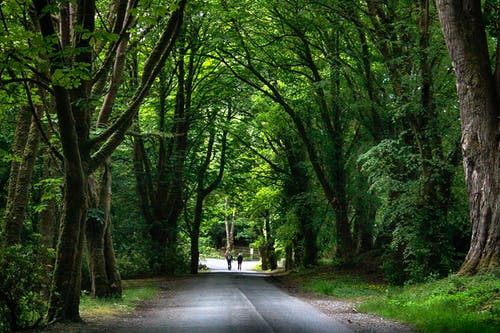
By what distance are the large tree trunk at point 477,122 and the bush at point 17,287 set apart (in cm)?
937

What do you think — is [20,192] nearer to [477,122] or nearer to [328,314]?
[328,314]

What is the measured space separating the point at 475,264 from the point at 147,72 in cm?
897

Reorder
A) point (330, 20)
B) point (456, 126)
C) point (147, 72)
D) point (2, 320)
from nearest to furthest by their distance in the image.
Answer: point (2, 320)
point (147, 72)
point (456, 126)
point (330, 20)

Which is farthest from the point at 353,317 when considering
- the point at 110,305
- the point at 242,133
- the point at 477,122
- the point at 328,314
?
the point at 242,133

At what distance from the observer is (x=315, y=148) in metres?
26.4

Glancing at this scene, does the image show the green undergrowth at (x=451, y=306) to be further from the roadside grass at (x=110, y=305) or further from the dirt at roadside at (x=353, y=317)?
the roadside grass at (x=110, y=305)

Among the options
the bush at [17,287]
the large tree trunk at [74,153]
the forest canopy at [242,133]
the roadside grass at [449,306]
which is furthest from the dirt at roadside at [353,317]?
the bush at [17,287]

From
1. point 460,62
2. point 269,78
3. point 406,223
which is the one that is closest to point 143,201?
point 269,78

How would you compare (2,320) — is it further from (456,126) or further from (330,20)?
(330,20)

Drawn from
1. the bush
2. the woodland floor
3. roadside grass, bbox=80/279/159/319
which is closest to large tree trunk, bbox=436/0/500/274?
the woodland floor

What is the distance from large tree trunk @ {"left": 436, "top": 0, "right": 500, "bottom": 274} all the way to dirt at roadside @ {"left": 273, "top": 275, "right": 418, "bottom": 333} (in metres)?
2.71

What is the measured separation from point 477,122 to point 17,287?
10460mm

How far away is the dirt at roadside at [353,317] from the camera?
10008 mm

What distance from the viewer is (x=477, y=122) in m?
12.6
